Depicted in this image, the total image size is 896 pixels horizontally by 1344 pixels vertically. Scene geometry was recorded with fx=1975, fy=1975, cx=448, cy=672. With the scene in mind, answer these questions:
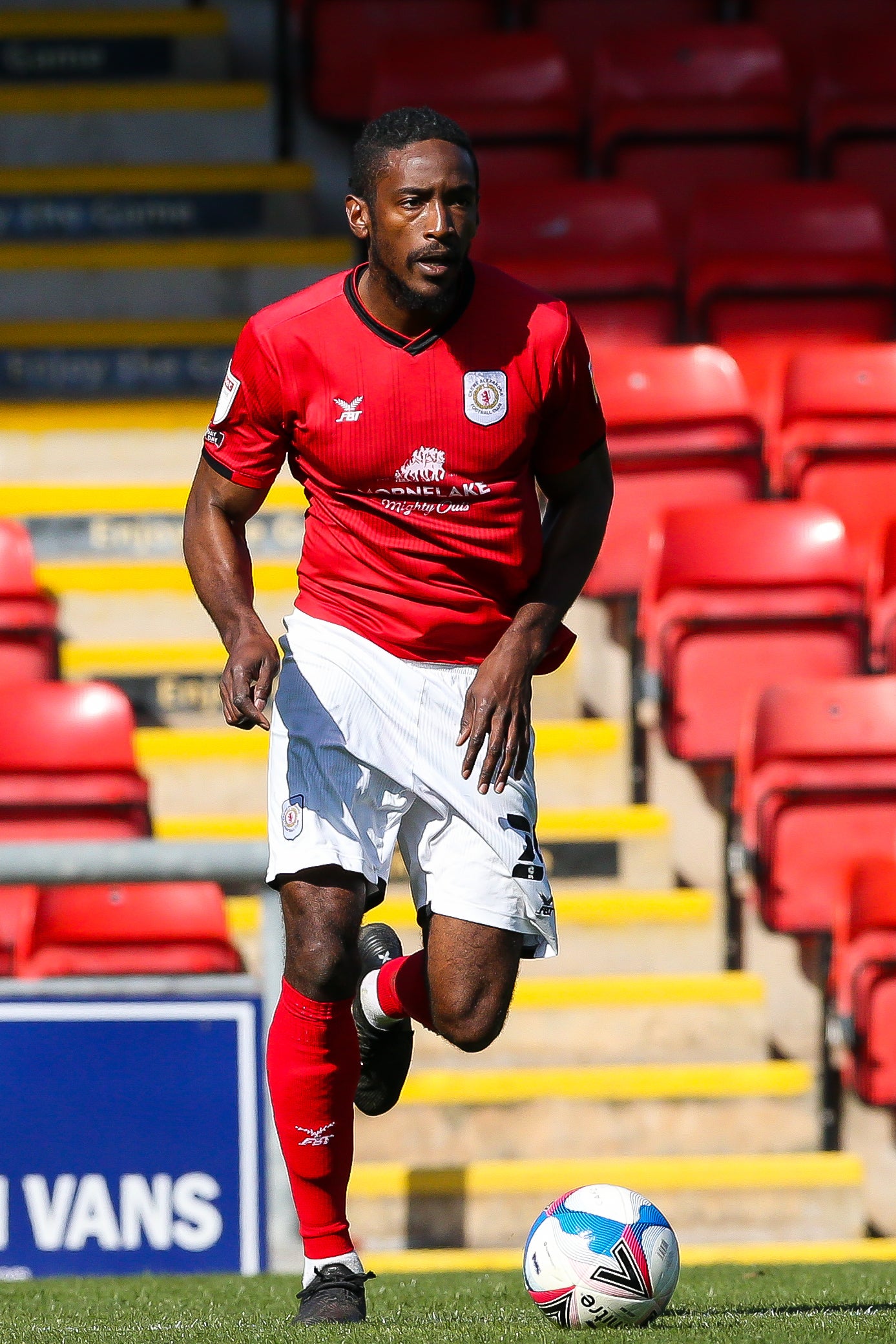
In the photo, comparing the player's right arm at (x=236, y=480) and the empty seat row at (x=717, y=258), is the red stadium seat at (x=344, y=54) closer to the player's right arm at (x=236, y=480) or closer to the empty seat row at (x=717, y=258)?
the empty seat row at (x=717, y=258)

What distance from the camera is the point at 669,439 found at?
6301 mm

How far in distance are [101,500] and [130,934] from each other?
2034mm

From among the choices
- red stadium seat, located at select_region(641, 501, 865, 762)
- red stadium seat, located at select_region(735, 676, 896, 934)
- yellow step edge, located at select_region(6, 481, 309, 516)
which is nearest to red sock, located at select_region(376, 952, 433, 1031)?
red stadium seat, located at select_region(735, 676, 896, 934)

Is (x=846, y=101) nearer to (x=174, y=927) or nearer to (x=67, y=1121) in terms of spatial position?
(x=174, y=927)

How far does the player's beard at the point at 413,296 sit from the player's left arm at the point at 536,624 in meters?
0.35

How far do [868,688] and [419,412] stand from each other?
255 cm

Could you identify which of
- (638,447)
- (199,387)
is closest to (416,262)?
(638,447)

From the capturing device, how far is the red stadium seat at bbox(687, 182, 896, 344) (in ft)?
22.9

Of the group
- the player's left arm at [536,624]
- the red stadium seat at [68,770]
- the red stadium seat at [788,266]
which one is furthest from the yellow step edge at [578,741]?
the player's left arm at [536,624]

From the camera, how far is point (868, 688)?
17.8ft

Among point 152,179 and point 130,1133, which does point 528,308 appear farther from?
point 152,179

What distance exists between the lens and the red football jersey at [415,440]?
3.23 m

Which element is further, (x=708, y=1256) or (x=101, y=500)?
(x=101, y=500)

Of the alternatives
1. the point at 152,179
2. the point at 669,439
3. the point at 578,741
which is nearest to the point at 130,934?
the point at 578,741
